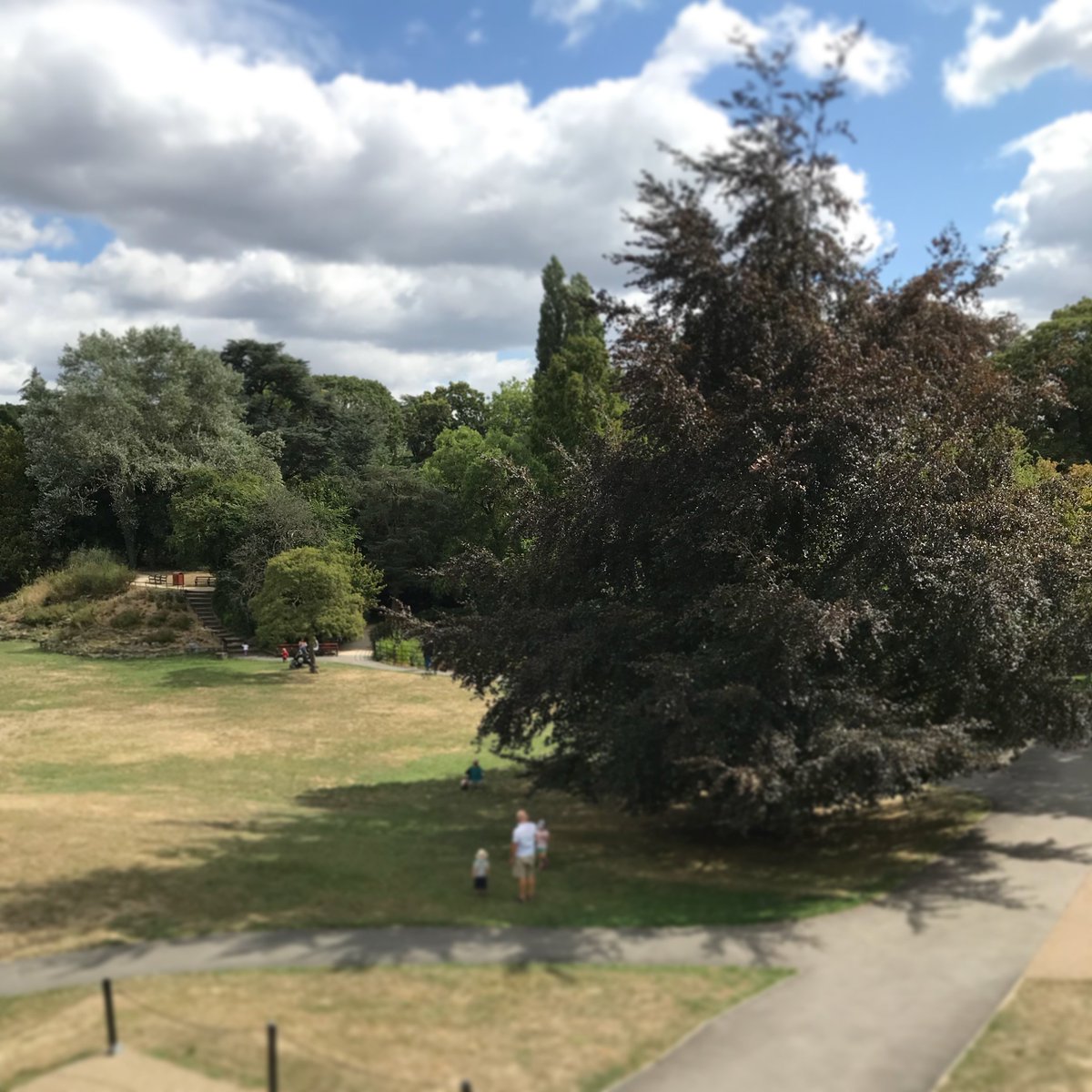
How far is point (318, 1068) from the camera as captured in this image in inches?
391

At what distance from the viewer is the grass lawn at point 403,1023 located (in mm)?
9969

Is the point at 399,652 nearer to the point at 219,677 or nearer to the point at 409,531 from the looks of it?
the point at 219,677

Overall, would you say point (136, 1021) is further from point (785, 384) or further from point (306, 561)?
point (306, 561)

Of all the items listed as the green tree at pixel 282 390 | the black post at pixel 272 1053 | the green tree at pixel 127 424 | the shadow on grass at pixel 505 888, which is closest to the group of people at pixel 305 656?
the green tree at pixel 127 424

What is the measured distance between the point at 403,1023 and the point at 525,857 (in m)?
4.41

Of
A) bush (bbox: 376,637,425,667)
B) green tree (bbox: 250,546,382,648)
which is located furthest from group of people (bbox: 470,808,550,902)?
bush (bbox: 376,637,425,667)

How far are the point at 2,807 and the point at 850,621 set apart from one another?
17607 millimetres

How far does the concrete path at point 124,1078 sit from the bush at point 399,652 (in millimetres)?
34680

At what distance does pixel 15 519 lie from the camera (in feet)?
207

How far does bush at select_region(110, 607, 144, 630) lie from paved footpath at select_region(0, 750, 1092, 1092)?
134 feet

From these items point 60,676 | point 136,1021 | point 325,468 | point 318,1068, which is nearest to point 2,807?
point 136,1021

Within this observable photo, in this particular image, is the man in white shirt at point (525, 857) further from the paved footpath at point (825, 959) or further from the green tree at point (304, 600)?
the green tree at point (304, 600)

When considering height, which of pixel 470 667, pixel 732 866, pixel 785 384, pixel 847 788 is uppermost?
pixel 785 384

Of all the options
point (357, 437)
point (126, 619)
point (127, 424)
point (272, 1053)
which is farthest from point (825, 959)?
point (357, 437)
